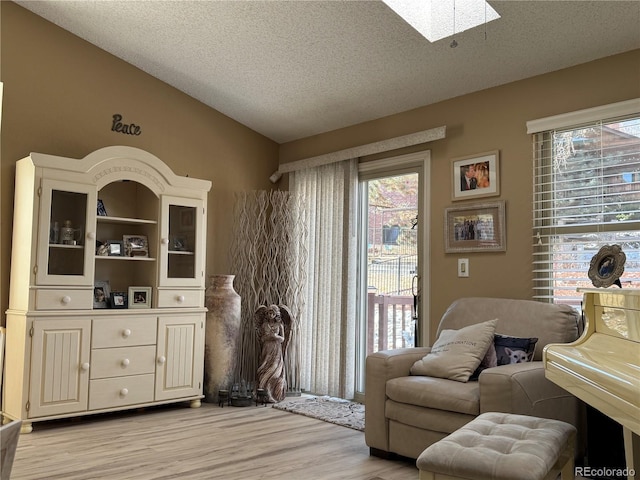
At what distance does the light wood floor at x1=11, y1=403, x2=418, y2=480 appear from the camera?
9.74 feet

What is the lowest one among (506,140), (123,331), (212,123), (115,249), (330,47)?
(123,331)

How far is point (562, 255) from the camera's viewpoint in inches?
142

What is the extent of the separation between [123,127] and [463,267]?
286 centimetres

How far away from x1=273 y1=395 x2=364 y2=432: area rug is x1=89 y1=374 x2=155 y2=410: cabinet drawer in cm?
100

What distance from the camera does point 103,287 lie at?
14.3 ft

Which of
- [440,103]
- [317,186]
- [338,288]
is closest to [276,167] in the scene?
[317,186]

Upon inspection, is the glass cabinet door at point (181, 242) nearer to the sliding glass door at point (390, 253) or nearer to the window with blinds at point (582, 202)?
the sliding glass door at point (390, 253)

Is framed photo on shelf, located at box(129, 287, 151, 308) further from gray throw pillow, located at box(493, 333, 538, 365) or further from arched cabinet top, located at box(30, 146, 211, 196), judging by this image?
gray throw pillow, located at box(493, 333, 538, 365)

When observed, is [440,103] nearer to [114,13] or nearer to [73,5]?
[114,13]

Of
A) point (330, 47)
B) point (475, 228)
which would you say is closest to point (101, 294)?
point (330, 47)

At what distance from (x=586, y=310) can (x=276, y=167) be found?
3.87m

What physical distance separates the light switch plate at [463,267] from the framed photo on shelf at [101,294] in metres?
2.55

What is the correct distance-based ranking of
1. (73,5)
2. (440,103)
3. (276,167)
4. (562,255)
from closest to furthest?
(562,255) → (73,5) → (440,103) → (276,167)

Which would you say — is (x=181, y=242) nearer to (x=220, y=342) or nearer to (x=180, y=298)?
(x=180, y=298)
